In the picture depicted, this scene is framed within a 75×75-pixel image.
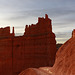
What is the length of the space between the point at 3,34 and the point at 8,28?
1603mm

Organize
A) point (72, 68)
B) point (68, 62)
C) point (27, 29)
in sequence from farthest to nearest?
point (27, 29)
point (68, 62)
point (72, 68)

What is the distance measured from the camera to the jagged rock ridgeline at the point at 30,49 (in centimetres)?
1805

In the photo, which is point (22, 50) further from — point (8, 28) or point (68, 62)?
point (68, 62)

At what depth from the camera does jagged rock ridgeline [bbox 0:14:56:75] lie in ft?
59.2

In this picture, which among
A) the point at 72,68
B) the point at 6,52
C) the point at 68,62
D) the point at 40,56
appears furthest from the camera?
the point at 6,52

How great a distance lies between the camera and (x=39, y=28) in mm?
19062

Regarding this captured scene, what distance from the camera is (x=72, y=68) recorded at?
523 cm

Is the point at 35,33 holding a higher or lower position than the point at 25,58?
higher

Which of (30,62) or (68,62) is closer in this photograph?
(68,62)

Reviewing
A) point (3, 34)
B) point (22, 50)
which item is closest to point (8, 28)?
point (3, 34)

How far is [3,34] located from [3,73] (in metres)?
7.62

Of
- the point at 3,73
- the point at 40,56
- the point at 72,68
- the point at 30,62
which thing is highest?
the point at 72,68

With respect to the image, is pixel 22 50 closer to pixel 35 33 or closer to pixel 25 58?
pixel 25 58

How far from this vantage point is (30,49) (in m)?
19.2
